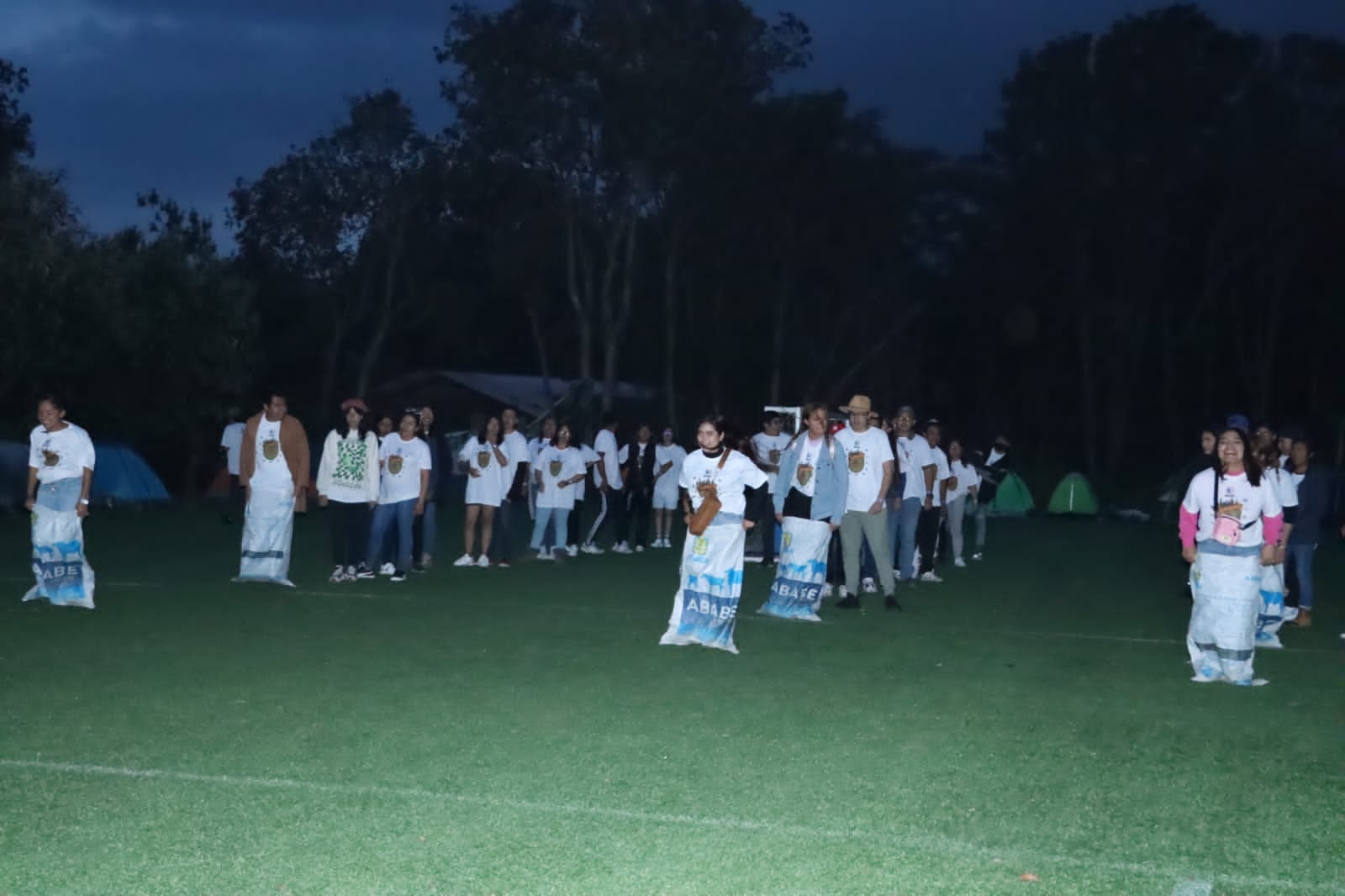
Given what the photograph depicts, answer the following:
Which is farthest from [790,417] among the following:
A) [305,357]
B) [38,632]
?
[305,357]

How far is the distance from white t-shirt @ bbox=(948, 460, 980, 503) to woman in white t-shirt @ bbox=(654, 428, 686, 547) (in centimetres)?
390

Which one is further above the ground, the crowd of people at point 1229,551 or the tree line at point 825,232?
the tree line at point 825,232

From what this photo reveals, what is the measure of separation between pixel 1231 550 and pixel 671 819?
5348 millimetres

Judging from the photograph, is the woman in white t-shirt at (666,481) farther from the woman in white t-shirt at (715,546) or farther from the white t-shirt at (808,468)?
the woman in white t-shirt at (715,546)

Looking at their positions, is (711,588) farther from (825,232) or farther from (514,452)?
(825,232)

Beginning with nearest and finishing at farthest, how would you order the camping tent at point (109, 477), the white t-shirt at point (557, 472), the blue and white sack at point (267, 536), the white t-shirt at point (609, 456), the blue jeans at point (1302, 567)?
the blue jeans at point (1302, 567) → the blue and white sack at point (267, 536) → the white t-shirt at point (557, 472) → the white t-shirt at point (609, 456) → the camping tent at point (109, 477)

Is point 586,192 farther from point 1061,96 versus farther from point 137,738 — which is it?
point 137,738

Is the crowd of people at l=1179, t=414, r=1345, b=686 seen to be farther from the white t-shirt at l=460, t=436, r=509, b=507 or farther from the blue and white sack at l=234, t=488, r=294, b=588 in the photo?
the white t-shirt at l=460, t=436, r=509, b=507

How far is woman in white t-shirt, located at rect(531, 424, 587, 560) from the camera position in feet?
67.9

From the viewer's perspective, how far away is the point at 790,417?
27188 millimetres

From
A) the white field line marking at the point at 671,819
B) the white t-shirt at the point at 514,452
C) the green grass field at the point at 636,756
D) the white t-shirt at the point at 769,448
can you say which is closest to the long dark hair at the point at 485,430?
the white t-shirt at the point at 514,452

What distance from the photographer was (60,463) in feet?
43.8

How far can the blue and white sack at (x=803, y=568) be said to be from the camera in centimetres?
1386

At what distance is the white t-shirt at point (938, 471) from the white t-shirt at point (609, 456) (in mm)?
4497
